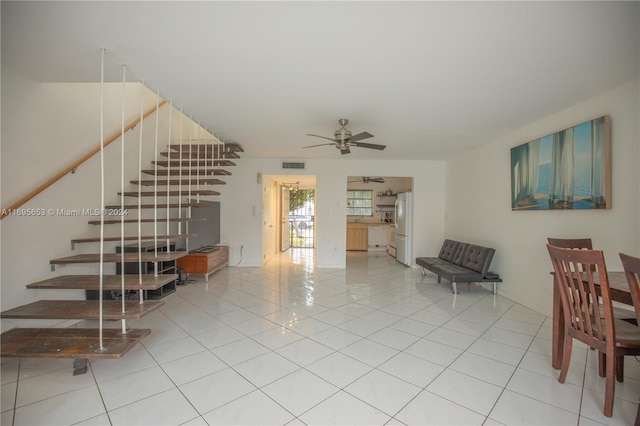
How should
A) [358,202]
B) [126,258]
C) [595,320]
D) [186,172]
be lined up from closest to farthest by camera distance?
[595,320] < [126,258] < [186,172] < [358,202]

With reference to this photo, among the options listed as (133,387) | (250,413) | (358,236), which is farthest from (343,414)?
(358,236)

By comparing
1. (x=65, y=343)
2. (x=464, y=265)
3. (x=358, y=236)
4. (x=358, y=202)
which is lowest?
(x=65, y=343)

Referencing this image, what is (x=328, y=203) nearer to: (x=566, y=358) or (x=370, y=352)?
(x=370, y=352)

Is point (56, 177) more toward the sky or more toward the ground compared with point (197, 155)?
more toward the ground

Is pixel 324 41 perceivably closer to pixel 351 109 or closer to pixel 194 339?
pixel 351 109

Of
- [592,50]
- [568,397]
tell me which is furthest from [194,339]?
[592,50]

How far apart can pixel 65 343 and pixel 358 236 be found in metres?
7.38

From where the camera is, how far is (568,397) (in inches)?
71.8

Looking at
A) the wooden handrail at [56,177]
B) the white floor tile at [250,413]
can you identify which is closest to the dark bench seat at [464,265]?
the white floor tile at [250,413]

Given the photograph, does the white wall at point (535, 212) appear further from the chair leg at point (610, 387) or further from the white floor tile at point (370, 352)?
the white floor tile at point (370, 352)

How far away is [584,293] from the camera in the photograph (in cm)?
173

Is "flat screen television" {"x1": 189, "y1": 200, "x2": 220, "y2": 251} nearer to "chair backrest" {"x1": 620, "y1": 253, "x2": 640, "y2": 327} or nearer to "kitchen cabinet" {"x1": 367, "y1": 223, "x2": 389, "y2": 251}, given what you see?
"chair backrest" {"x1": 620, "y1": 253, "x2": 640, "y2": 327}

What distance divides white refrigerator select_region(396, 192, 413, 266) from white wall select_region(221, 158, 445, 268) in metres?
0.13

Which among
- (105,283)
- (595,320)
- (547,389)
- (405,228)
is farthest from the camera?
(405,228)
